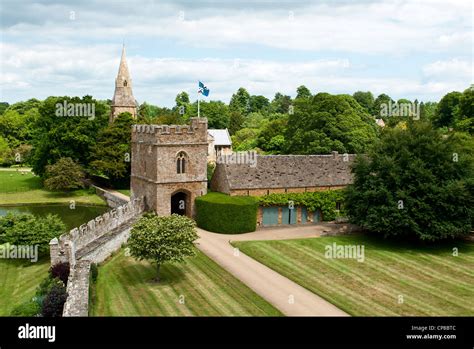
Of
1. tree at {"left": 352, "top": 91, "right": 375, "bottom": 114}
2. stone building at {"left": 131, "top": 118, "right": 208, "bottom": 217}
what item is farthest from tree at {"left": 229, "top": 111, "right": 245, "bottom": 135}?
stone building at {"left": 131, "top": 118, "right": 208, "bottom": 217}

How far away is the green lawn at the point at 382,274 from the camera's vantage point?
2348 cm

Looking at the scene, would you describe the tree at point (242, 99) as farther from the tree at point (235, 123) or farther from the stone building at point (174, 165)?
the stone building at point (174, 165)

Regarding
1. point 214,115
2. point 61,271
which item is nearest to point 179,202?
point 61,271

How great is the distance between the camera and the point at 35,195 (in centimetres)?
6041

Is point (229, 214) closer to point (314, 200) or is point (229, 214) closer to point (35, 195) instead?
point (314, 200)

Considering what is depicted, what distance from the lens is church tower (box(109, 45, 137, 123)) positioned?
68.9 m

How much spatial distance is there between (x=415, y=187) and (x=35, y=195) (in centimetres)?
4487

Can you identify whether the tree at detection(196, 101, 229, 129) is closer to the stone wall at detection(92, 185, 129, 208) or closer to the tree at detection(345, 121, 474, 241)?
the stone wall at detection(92, 185, 129, 208)

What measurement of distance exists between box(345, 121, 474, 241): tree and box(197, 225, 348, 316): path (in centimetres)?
515

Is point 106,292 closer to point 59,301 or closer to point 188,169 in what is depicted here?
point 59,301

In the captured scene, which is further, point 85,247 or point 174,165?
point 174,165

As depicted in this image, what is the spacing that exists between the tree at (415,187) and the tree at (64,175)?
3630cm

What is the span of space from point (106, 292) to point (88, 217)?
82.4 feet
